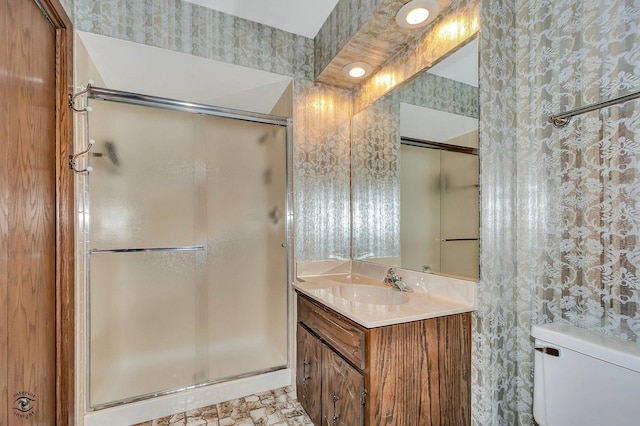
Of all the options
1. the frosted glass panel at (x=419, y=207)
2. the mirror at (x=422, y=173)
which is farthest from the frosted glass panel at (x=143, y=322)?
the frosted glass panel at (x=419, y=207)

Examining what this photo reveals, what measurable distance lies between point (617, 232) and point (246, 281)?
7.01ft

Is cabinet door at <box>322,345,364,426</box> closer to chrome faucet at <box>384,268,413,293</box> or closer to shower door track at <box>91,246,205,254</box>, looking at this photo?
chrome faucet at <box>384,268,413,293</box>

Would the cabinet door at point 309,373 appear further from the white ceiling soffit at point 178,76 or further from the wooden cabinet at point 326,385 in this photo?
the white ceiling soffit at point 178,76

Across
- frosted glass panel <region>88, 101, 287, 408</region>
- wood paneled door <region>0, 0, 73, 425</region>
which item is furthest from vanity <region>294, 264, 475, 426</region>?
wood paneled door <region>0, 0, 73, 425</region>

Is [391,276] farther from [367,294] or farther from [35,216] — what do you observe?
[35,216]

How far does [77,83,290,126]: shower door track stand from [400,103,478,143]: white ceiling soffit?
2.84 ft

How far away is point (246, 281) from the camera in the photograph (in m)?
2.28

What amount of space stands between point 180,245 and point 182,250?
40 millimetres

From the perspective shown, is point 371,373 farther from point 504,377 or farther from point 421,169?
point 421,169

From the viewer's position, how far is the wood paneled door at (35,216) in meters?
0.99

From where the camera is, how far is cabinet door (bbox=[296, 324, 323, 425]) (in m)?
1.58

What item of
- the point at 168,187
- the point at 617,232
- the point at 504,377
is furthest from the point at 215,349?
the point at 617,232

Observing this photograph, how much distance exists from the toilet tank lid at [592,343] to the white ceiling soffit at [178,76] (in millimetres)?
2055

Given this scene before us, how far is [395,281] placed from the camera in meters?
1.68
